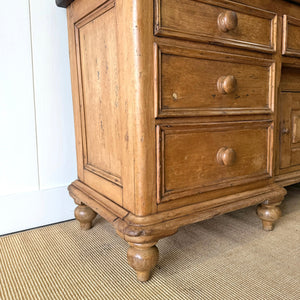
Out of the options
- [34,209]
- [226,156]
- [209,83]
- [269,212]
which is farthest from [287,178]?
[34,209]

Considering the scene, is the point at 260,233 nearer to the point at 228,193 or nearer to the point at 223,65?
the point at 228,193

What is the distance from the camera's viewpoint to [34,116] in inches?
40.5

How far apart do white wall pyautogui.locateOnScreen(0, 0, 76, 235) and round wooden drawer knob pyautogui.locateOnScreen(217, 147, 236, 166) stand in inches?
23.4

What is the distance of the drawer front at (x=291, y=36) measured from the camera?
916 millimetres

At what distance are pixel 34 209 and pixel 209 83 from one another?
0.75 meters

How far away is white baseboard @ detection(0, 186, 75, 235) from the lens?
1000mm

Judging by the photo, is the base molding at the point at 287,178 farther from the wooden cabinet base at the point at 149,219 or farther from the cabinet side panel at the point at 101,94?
the cabinet side panel at the point at 101,94

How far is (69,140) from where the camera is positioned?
3.64ft

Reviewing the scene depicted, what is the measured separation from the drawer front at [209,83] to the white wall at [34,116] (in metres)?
0.54

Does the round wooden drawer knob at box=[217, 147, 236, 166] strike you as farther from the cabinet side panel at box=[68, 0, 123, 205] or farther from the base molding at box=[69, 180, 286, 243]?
the cabinet side panel at box=[68, 0, 123, 205]

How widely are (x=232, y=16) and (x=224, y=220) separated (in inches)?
28.2

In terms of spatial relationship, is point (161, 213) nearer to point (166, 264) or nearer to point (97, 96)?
point (166, 264)

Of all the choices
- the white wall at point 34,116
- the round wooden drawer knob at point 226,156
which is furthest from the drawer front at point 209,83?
the white wall at point 34,116

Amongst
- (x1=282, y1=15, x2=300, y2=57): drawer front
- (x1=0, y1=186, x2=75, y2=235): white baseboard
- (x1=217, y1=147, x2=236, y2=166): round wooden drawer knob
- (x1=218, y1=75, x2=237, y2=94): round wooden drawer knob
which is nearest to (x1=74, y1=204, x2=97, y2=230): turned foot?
(x1=0, y1=186, x2=75, y2=235): white baseboard
